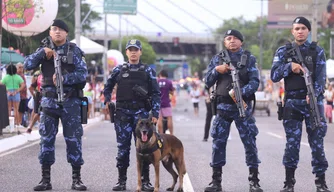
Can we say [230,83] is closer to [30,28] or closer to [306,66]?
[306,66]

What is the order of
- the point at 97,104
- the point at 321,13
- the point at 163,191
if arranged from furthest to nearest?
the point at 321,13 < the point at 97,104 < the point at 163,191

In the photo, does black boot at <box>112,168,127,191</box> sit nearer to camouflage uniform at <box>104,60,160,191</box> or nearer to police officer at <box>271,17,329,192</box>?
camouflage uniform at <box>104,60,160,191</box>

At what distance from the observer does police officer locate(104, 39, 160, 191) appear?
31.3 feet

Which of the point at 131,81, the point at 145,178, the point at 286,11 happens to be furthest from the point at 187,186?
the point at 286,11

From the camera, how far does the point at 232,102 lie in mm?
9344

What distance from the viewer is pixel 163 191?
9.67 m

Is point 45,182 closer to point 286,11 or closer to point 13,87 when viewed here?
point 13,87

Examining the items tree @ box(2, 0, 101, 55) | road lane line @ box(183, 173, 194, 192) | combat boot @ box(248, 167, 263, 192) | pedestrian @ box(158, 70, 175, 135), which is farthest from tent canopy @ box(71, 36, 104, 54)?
combat boot @ box(248, 167, 263, 192)

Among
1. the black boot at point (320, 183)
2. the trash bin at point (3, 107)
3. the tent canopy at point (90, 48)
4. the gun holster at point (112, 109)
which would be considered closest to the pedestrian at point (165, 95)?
the trash bin at point (3, 107)

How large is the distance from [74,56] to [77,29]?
23316 mm

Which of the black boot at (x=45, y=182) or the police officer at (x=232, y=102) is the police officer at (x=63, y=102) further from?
the police officer at (x=232, y=102)

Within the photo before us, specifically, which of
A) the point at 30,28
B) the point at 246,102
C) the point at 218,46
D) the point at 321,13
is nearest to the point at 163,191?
the point at 246,102

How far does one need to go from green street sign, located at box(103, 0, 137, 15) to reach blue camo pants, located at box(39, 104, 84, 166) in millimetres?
39308

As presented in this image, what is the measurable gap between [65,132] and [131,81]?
3.40ft
